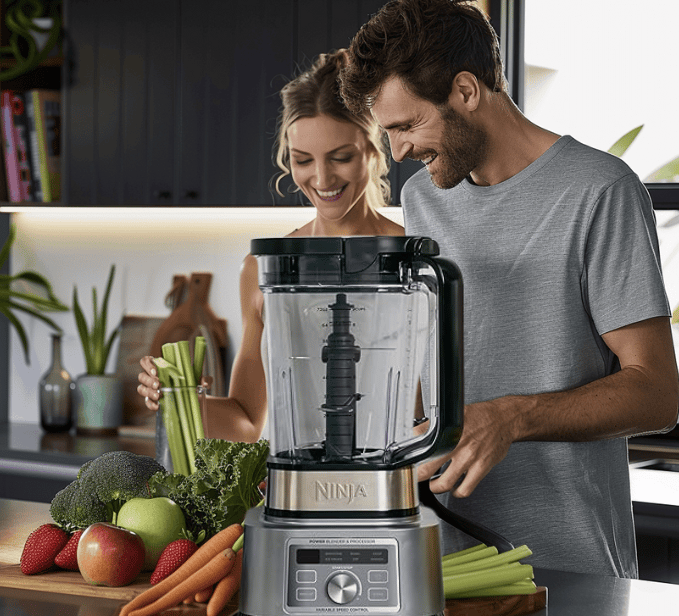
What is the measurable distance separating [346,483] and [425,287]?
0.22 m

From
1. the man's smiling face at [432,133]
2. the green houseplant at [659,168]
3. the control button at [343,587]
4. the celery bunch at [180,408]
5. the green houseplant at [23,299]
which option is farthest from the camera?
the green houseplant at [23,299]

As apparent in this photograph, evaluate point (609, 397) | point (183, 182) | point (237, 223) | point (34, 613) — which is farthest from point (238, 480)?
point (237, 223)

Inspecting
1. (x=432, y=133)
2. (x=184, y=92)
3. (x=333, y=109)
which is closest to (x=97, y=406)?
(x=184, y=92)

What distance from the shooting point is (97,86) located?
309 centimetres

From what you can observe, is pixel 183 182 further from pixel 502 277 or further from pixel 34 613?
pixel 34 613

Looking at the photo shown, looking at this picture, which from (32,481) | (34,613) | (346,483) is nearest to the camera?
(346,483)

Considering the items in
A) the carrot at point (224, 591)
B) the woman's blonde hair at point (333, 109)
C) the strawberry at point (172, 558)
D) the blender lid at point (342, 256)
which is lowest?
the carrot at point (224, 591)

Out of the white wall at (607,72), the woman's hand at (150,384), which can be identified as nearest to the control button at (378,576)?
the woman's hand at (150,384)

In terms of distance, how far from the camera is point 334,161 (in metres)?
2.51

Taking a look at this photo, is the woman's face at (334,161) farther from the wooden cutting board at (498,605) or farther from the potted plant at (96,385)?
the wooden cutting board at (498,605)

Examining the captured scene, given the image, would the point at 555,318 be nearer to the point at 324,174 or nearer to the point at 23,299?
the point at 324,174

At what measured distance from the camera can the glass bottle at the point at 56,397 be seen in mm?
3271

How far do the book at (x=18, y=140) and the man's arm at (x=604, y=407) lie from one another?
2404 millimetres

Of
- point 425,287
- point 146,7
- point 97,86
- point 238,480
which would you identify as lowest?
point 238,480
